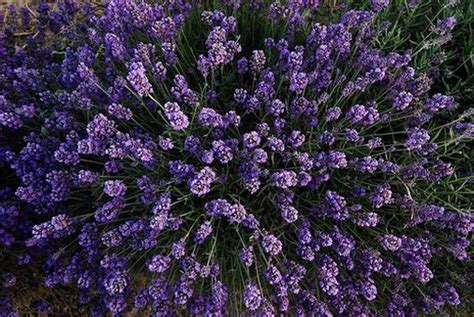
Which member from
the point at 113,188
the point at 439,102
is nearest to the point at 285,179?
the point at 113,188

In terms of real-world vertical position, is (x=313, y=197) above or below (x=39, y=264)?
above

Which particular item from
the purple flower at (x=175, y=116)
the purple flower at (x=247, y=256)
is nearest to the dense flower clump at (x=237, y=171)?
the purple flower at (x=247, y=256)

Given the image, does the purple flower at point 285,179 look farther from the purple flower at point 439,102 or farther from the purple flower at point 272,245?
the purple flower at point 439,102

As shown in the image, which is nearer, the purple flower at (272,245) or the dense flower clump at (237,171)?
the purple flower at (272,245)

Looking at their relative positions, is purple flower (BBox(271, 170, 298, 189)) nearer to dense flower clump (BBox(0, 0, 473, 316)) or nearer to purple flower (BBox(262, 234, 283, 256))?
dense flower clump (BBox(0, 0, 473, 316))

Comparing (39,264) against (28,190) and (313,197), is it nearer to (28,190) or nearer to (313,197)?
(28,190)

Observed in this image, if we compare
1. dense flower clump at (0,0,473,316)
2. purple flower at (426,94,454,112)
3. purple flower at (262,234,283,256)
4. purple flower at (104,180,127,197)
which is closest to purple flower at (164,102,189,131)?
dense flower clump at (0,0,473,316)

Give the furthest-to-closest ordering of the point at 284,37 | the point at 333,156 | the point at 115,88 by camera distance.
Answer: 1. the point at 284,37
2. the point at 115,88
3. the point at 333,156

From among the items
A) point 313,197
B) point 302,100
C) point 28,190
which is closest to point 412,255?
point 313,197
